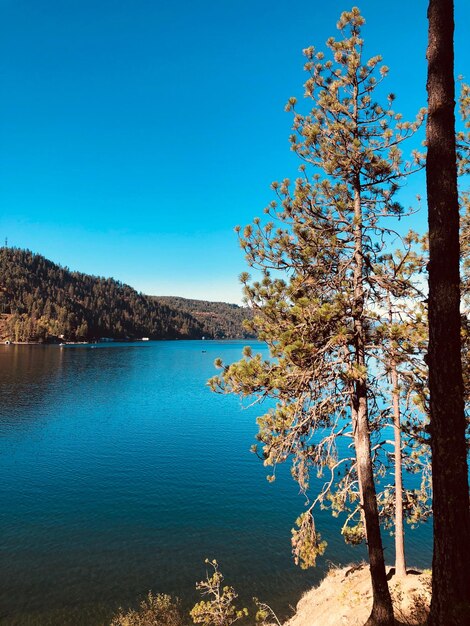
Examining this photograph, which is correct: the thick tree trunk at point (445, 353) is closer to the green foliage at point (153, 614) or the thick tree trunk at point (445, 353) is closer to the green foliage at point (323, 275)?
the green foliage at point (323, 275)

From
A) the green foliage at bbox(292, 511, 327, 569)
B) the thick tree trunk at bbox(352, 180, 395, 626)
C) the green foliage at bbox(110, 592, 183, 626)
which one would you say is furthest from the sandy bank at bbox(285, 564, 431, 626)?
the green foliage at bbox(110, 592, 183, 626)

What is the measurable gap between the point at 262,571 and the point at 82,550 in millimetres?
9768

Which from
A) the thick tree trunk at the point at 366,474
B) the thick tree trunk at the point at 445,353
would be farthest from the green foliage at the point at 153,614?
the thick tree trunk at the point at 445,353

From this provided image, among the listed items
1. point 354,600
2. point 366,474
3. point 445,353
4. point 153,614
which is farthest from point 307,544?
point 153,614

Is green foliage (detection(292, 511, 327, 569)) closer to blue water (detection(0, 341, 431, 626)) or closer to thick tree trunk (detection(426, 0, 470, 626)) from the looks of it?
thick tree trunk (detection(426, 0, 470, 626))

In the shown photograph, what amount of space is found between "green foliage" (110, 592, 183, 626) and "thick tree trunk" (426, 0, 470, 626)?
1346 cm

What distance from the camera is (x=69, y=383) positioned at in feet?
246

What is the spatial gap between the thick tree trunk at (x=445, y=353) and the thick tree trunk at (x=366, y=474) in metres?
3.43

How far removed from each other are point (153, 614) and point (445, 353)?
16.5 m

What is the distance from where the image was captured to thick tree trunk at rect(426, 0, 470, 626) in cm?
562

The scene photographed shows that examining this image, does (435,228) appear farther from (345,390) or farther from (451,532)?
(345,390)

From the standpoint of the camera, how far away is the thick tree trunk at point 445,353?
5625 mm

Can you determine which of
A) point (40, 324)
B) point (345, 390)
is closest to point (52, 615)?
point (345, 390)

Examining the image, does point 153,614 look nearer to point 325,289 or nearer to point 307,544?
point 307,544
